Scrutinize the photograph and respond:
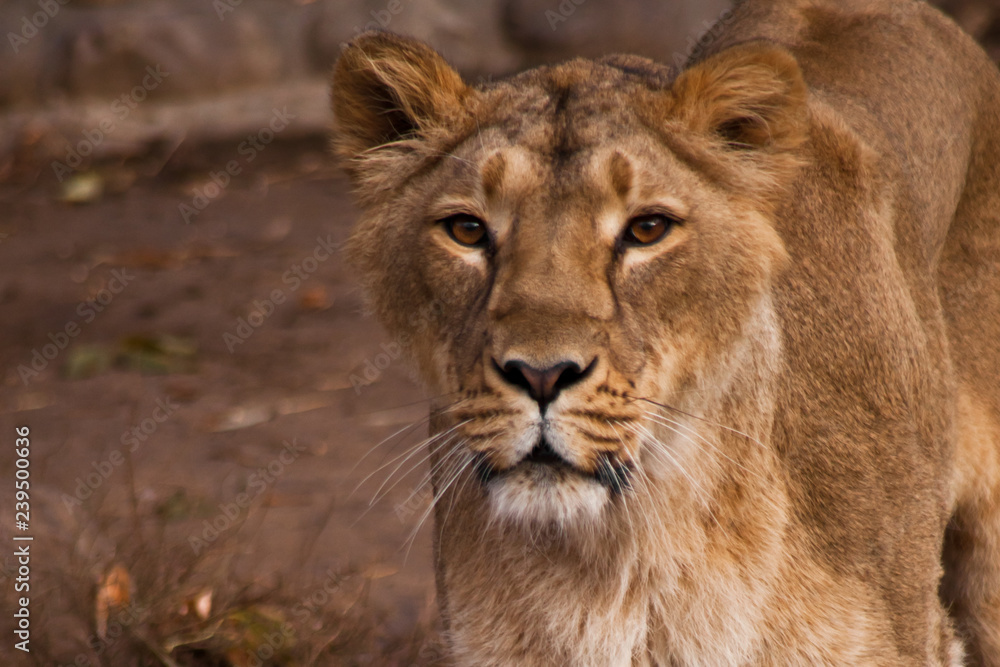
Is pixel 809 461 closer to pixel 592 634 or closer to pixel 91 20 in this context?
pixel 592 634

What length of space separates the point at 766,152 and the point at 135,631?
1911mm

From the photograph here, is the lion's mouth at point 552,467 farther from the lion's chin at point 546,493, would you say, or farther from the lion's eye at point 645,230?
the lion's eye at point 645,230

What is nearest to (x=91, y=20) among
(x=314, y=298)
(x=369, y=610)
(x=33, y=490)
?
(x=314, y=298)

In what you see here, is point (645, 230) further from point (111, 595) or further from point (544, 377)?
point (111, 595)

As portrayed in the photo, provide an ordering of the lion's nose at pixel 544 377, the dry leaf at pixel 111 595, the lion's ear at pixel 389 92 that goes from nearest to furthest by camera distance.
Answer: the lion's nose at pixel 544 377
the lion's ear at pixel 389 92
the dry leaf at pixel 111 595

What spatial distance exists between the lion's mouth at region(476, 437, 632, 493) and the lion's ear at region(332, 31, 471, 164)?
78 cm

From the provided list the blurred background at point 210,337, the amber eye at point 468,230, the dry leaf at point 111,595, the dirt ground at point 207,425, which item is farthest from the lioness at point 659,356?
the dry leaf at point 111,595

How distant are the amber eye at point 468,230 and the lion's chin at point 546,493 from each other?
0.46 m

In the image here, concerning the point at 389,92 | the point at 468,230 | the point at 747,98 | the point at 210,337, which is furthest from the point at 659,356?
the point at 210,337

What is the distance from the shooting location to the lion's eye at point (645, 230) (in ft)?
7.55

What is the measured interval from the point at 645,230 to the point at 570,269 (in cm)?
19

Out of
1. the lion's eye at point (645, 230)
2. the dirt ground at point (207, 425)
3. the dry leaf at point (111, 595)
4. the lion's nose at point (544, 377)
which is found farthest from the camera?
the dirt ground at point (207, 425)

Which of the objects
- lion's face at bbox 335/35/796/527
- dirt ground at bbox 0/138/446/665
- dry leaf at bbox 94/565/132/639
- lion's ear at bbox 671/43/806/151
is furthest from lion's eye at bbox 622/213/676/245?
dry leaf at bbox 94/565/132/639

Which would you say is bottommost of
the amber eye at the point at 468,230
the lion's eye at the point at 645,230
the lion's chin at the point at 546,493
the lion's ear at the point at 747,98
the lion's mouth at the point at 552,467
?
the lion's chin at the point at 546,493
